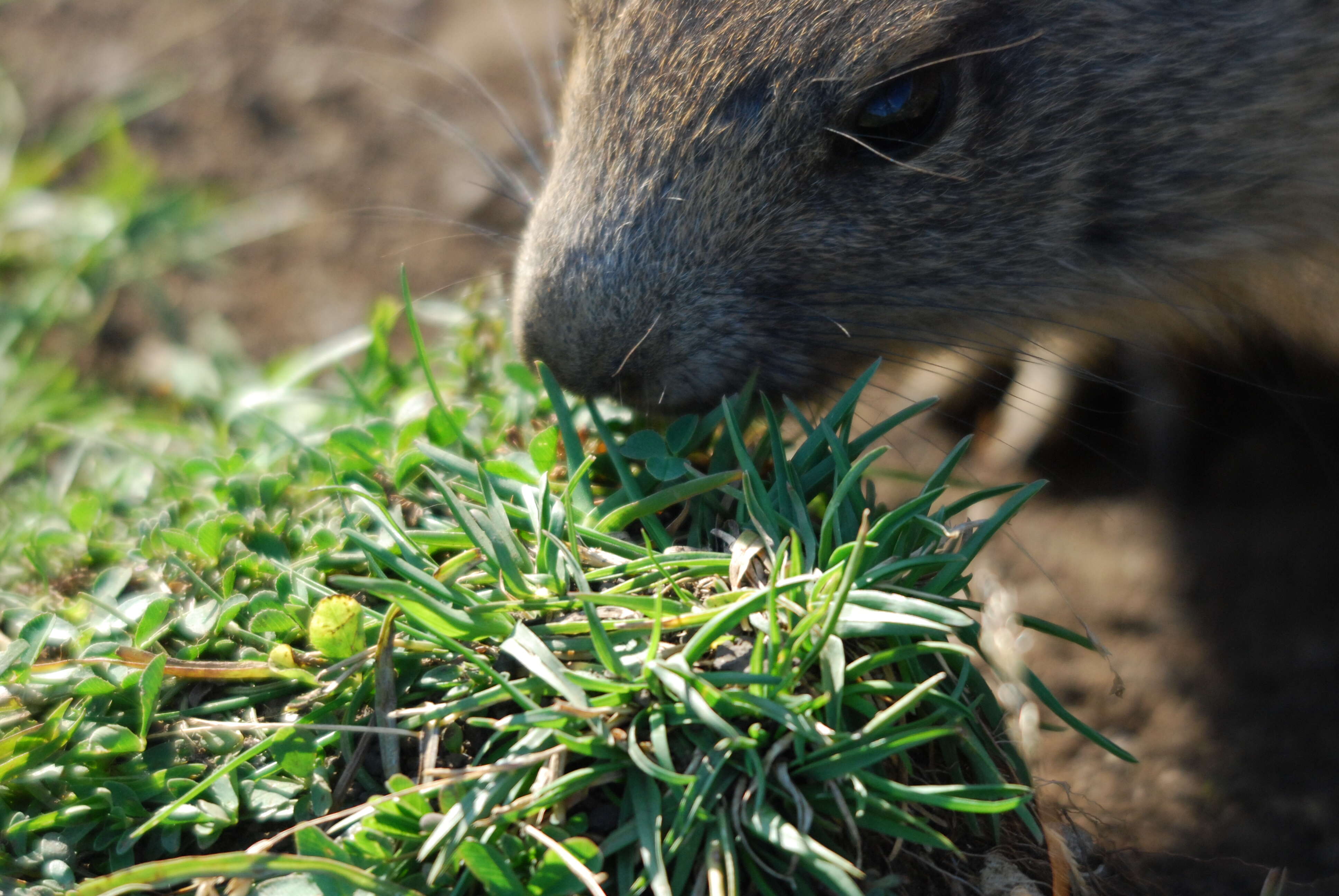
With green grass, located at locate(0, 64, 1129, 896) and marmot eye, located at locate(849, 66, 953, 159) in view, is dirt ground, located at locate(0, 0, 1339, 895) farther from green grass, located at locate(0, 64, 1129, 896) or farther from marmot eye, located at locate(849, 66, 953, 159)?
marmot eye, located at locate(849, 66, 953, 159)

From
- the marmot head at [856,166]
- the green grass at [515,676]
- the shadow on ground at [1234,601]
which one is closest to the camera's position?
the green grass at [515,676]

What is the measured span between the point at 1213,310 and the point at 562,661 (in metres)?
1.61

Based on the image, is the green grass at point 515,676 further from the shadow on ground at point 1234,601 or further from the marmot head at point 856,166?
the shadow on ground at point 1234,601

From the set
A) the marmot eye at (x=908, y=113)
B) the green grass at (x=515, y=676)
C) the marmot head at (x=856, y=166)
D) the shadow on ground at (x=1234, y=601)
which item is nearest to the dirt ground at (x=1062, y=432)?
the shadow on ground at (x=1234, y=601)

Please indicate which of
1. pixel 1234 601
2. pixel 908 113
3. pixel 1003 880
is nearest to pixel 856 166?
pixel 908 113

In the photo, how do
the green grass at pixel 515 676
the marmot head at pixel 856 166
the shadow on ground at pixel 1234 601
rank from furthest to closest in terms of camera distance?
1. the shadow on ground at pixel 1234 601
2. the marmot head at pixel 856 166
3. the green grass at pixel 515 676

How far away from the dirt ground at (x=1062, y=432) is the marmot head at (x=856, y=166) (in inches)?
18.9

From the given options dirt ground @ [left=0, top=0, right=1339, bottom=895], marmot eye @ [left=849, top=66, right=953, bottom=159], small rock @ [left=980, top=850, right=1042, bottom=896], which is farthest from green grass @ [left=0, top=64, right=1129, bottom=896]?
marmot eye @ [left=849, top=66, right=953, bottom=159]

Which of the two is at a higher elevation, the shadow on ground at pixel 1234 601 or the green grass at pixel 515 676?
the green grass at pixel 515 676

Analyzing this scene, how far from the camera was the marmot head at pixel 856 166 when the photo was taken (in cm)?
169

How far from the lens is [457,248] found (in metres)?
3.28

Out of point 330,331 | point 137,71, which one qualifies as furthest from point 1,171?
point 330,331

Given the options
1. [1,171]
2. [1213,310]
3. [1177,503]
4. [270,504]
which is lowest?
[1177,503]

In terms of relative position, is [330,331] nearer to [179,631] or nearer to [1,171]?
[1,171]
